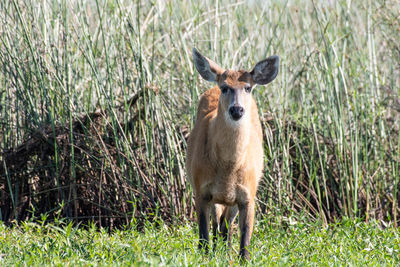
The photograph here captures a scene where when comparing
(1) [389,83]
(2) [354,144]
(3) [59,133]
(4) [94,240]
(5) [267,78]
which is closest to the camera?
(4) [94,240]

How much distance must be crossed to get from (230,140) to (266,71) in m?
0.80

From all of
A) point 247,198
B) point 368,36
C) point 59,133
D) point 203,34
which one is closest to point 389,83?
point 368,36

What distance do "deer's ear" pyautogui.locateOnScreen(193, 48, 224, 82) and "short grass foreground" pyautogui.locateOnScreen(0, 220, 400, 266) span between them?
1327 millimetres

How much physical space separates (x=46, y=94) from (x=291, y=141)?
105 inches

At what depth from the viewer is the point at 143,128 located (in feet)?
20.4

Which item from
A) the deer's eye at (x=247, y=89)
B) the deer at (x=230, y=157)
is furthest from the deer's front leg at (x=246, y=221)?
the deer's eye at (x=247, y=89)

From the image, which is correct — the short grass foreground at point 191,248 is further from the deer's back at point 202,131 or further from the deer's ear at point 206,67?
the deer's ear at point 206,67

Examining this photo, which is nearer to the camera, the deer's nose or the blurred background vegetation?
the deer's nose

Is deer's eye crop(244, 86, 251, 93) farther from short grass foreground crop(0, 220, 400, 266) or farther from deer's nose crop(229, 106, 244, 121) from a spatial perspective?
short grass foreground crop(0, 220, 400, 266)

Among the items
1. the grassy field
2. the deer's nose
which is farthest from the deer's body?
the grassy field

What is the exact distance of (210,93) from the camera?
19.0 ft

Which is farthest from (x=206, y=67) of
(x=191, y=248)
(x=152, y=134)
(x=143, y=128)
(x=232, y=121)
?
(x=191, y=248)

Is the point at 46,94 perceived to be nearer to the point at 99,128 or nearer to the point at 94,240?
the point at 99,128

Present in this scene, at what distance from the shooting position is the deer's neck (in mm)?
4660
